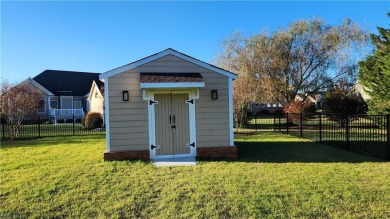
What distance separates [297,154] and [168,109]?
4294 mm

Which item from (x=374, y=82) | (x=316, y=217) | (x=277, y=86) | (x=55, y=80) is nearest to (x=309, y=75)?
(x=277, y=86)

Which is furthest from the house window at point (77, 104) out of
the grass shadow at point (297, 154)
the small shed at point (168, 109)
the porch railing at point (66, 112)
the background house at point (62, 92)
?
the small shed at point (168, 109)

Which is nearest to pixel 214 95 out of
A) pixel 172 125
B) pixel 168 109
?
pixel 168 109

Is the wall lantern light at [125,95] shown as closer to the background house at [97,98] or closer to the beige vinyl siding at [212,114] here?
the beige vinyl siding at [212,114]

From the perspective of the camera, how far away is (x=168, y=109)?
857cm

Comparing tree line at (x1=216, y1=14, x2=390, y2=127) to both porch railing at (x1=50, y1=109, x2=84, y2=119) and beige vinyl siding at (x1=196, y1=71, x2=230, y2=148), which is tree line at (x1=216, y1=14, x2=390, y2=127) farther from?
porch railing at (x1=50, y1=109, x2=84, y2=119)

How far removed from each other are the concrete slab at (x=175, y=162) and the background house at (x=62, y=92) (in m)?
25.3

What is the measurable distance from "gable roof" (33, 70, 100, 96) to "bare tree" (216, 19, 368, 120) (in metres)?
19.1

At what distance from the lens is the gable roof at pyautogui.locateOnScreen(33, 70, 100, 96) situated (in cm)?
3284

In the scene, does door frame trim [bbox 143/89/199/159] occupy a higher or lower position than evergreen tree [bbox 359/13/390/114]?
lower

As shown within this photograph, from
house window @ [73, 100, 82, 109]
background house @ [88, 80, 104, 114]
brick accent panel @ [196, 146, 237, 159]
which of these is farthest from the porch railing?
brick accent panel @ [196, 146, 237, 159]

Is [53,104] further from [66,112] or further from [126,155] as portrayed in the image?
[126,155]

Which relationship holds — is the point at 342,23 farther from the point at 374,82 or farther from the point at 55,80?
the point at 55,80

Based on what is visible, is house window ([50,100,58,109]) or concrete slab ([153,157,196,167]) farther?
house window ([50,100,58,109])
